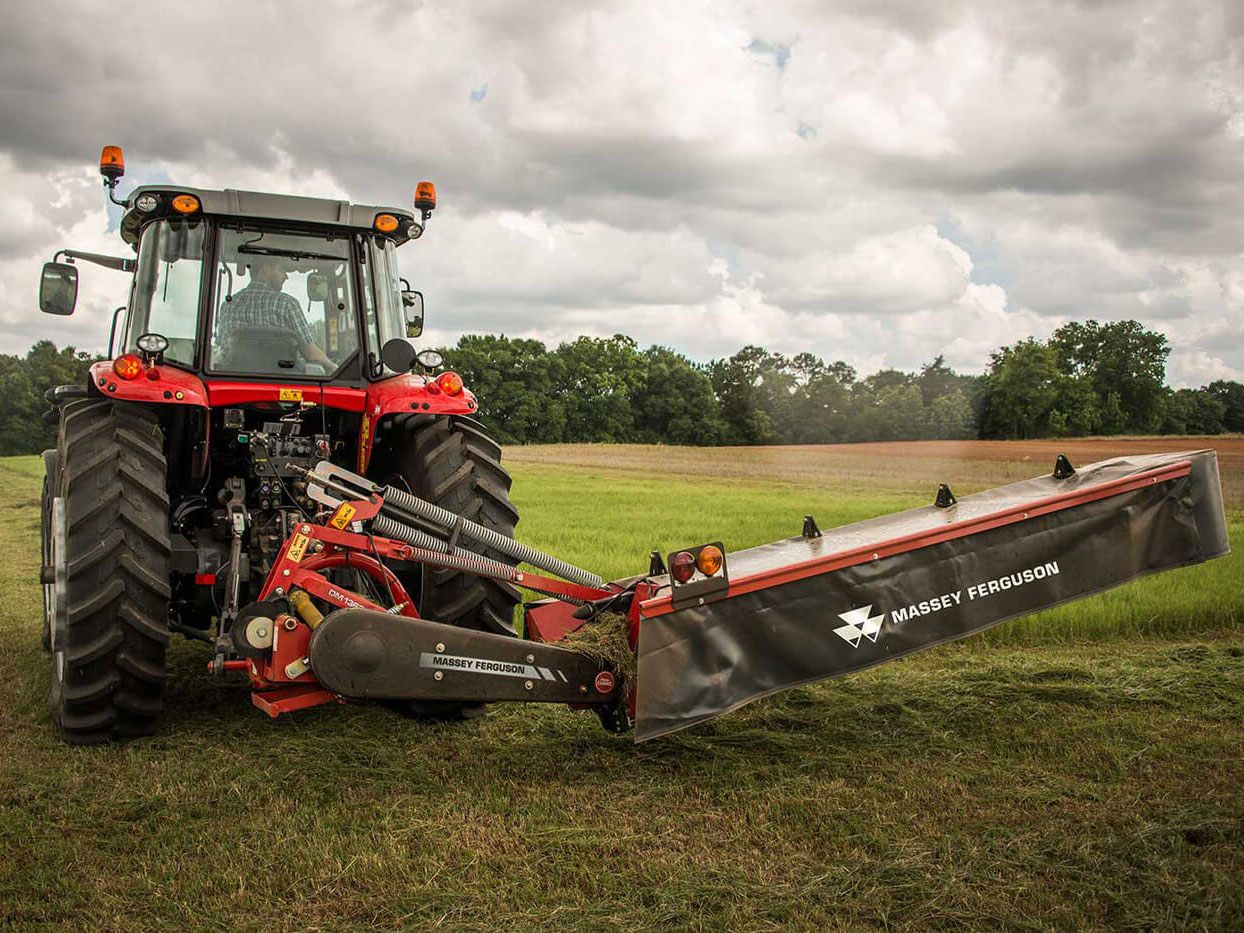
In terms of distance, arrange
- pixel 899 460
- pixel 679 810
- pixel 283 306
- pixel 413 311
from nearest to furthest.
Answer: pixel 679 810, pixel 283 306, pixel 413 311, pixel 899 460

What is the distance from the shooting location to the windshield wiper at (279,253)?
5379 millimetres

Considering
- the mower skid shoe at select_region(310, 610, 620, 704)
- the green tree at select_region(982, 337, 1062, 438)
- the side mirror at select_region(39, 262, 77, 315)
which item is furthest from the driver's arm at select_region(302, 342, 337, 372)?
the green tree at select_region(982, 337, 1062, 438)

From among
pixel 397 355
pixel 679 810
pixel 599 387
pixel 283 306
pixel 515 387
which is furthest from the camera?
pixel 599 387

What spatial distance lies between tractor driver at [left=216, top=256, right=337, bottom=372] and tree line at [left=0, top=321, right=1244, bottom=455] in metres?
20.3

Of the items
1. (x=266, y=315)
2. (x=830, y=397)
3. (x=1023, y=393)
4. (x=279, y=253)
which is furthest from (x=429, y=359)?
(x=830, y=397)

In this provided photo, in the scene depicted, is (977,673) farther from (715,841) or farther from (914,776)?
(715,841)

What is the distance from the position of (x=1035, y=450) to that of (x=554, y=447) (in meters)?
17.5

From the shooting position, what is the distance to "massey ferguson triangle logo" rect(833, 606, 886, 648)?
4328 mm

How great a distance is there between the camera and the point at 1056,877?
3.20 m

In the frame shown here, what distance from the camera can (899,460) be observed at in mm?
26016

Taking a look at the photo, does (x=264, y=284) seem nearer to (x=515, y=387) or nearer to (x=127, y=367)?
(x=127, y=367)

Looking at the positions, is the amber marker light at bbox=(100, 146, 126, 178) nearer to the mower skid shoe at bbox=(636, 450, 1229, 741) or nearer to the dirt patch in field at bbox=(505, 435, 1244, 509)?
the mower skid shoe at bbox=(636, 450, 1229, 741)

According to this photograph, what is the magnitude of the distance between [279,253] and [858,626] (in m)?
3.39

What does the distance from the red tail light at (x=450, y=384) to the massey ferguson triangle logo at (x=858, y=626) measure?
2181mm
